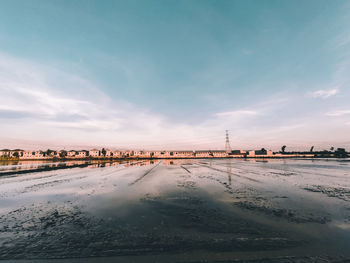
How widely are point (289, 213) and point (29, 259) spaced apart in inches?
443

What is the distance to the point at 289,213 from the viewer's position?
332 inches

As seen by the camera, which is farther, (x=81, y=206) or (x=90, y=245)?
(x=81, y=206)

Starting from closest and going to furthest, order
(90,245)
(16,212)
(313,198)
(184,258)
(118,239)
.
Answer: (184,258)
(90,245)
(118,239)
(16,212)
(313,198)

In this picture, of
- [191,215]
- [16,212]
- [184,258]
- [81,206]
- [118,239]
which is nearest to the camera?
[184,258]

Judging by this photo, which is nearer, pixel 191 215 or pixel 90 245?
pixel 90 245

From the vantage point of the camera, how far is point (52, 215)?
8.64m

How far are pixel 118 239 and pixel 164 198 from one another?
20.5ft

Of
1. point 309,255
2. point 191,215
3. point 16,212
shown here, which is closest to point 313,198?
point 309,255

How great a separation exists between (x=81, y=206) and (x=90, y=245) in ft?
19.0

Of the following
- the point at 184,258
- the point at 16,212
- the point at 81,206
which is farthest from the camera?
the point at 81,206

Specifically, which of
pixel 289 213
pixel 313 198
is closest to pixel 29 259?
pixel 289 213

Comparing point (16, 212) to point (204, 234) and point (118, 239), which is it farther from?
point (204, 234)

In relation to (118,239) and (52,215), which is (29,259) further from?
(52,215)

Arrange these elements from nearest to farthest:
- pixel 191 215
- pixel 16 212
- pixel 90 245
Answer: pixel 90 245 → pixel 191 215 → pixel 16 212
